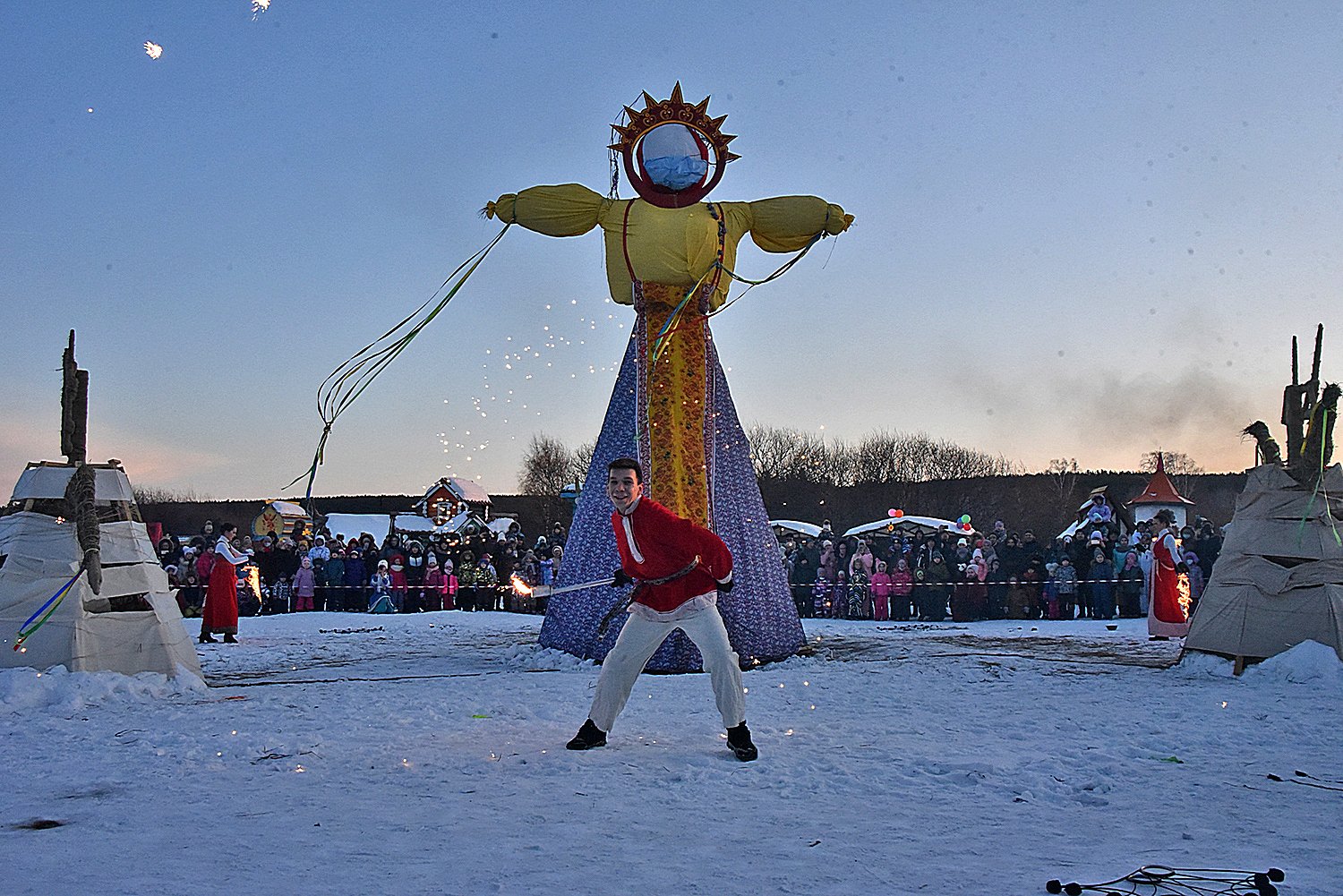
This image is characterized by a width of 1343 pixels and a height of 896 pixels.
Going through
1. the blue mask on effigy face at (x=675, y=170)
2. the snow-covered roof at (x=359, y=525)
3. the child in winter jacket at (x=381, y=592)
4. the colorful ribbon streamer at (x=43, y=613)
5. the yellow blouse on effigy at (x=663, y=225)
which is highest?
the blue mask on effigy face at (x=675, y=170)

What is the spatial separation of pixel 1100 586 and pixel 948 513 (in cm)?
3043

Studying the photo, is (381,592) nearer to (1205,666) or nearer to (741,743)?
(1205,666)

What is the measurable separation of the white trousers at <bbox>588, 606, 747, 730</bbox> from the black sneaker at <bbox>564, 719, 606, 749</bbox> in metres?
0.04

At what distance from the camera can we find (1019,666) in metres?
10.1

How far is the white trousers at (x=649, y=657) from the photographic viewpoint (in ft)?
18.8

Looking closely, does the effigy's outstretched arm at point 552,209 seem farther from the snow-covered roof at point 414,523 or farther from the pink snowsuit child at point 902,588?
the snow-covered roof at point 414,523

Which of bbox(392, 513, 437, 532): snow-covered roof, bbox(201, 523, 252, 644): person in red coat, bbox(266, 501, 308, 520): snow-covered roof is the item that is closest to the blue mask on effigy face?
bbox(201, 523, 252, 644): person in red coat

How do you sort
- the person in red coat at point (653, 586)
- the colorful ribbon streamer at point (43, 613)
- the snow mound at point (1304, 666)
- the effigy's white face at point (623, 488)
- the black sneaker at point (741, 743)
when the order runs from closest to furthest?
the black sneaker at point (741, 743) → the person in red coat at point (653, 586) → the effigy's white face at point (623, 488) → the colorful ribbon streamer at point (43, 613) → the snow mound at point (1304, 666)

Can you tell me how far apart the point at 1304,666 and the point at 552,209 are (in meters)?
7.29

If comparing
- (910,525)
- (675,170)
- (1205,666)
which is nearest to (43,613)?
(675,170)

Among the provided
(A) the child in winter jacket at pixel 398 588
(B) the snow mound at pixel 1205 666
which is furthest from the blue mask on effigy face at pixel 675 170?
(A) the child in winter jacket at pixel 398 588

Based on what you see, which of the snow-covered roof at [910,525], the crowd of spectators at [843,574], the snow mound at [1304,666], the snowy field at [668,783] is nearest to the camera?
the snowy field at [668,783]

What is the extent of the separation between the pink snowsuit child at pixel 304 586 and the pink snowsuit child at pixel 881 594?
1114 centimetres

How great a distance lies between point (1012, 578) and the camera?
1822 cm
